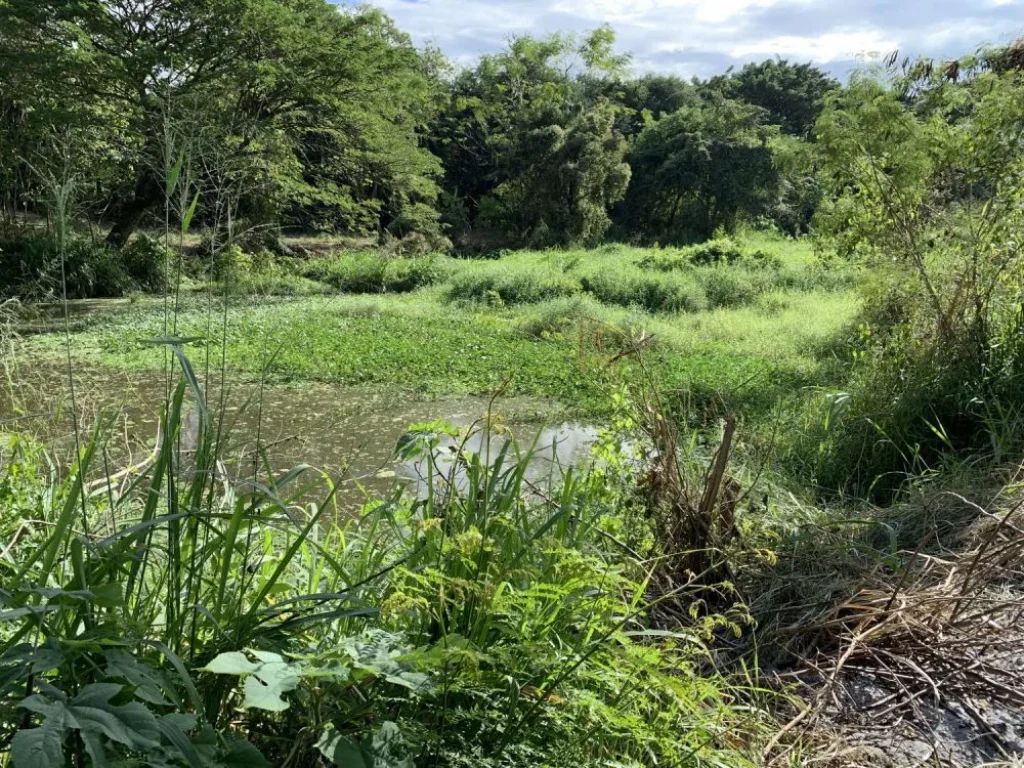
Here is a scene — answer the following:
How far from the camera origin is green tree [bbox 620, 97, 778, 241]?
26125 mm

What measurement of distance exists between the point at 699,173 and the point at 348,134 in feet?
47.9

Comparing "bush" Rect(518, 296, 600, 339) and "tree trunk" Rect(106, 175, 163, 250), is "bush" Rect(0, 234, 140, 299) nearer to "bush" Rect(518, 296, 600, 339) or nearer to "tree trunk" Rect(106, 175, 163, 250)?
"tree trunk" Rect(106, 175, 163, 250)

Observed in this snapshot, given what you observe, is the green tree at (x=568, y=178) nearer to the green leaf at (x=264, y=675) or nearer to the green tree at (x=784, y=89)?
the green tree at (x=784, y=89)

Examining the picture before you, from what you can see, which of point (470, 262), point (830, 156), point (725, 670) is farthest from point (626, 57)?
point (725, 670)

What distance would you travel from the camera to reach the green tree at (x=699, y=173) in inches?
1029

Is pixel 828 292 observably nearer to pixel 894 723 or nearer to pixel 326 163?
pixel 326 163

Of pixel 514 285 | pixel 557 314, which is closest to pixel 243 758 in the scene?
pixel 557 314

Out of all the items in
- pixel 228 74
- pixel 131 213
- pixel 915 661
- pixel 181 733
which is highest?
pixel 228 74

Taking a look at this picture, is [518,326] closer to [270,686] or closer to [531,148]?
[270,686]

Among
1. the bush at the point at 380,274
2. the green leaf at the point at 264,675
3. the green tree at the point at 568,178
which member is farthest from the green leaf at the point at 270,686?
the green tree at the point at 568,178

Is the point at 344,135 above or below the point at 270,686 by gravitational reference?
above

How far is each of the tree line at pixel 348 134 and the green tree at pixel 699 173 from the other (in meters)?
0.07

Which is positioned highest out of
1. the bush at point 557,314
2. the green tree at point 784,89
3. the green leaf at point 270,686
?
the green tree at point 784,89

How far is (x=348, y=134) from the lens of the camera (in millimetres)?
15500
